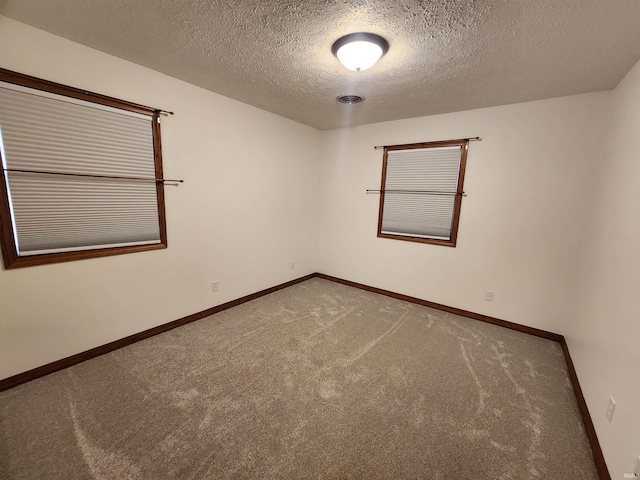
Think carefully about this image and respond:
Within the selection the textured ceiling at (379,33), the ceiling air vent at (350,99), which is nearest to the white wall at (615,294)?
the textured ceiling at (379,33)

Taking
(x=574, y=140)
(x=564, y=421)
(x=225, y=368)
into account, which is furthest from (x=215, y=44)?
(x=564, y=421)

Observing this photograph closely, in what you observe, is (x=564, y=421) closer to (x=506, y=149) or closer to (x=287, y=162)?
(x=506, y=149)

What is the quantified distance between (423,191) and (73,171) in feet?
11.6

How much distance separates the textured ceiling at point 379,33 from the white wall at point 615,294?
581mm

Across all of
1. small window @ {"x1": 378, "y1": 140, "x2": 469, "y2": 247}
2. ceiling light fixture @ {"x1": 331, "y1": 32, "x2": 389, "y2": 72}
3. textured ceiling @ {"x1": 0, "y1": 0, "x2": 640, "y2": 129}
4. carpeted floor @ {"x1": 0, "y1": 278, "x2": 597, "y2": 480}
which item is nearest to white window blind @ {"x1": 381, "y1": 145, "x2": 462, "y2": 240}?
small window @ {"x1": 378, "y1": 140, "x2": 469, "y2": 247}

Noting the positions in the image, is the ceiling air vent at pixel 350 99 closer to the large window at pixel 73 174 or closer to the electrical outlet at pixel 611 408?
the large window at pixel 73 174

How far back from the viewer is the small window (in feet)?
10.4

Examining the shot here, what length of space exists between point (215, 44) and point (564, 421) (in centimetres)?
353

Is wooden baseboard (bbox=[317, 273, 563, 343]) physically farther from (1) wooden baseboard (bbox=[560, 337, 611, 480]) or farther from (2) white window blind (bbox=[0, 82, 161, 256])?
(2) white window blind (bbox=[0, 82, 161, 256])

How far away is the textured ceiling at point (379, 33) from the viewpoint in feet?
4.76

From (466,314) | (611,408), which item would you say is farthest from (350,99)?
(611,408)

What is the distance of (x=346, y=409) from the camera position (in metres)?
1.75

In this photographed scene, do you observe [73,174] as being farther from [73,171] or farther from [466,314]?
[466,314]

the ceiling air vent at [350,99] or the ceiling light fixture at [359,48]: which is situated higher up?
the ceiling air vent at [350,99]
